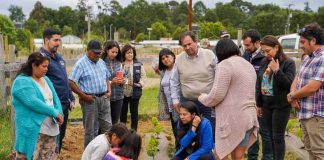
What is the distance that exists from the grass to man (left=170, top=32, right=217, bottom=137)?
92.5 inches

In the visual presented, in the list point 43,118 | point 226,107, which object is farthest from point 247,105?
point 43,118

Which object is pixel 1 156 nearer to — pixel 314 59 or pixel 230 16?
pixel 314 59

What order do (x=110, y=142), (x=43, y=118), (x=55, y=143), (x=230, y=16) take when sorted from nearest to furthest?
(x=110, y=142) < (x=43, y=118) < (x=55, y=143) < (x=230, y=16)

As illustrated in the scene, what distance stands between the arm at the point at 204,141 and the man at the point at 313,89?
98 cm

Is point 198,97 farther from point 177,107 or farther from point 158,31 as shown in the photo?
point 158,31

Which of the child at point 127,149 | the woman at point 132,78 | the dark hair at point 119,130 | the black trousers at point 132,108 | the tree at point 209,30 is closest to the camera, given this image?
the child at point 127,149

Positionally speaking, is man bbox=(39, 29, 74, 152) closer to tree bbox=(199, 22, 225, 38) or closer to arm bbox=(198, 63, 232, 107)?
arm bbox=(198, 63, 232, 107)

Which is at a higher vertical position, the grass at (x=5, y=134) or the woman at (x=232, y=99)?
the woman at (x=232, y=99)

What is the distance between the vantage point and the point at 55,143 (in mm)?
4477

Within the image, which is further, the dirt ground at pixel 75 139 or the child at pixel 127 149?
the dirt ground at pixel 75 139

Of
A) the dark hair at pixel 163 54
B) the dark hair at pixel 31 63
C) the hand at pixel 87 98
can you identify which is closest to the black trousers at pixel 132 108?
the dark hair at pixel 163 54

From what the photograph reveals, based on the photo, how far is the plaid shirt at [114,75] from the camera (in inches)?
237

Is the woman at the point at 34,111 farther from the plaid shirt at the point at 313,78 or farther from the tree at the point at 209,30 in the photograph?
the tree at the point at 209,30

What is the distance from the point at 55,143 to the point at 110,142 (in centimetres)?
94
